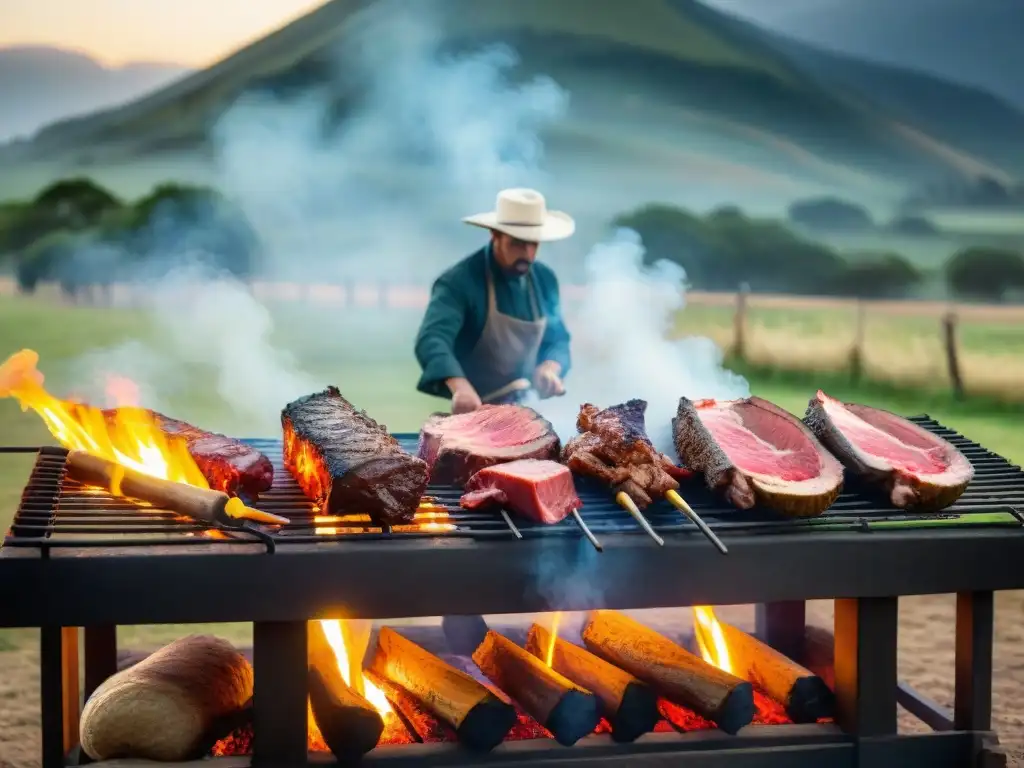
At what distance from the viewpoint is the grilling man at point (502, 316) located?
17.8 feet

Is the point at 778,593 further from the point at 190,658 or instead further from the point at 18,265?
the point at 18,265

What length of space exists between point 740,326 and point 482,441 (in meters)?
9.55

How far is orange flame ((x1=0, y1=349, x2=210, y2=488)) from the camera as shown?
3.36m

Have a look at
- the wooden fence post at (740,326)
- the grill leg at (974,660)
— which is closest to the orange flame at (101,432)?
the grill leg at (974,660)

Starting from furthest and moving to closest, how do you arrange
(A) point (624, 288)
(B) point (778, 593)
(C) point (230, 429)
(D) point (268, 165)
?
(D) point (268, 165), (C) point (230, 429), (A) point (624, 288), (B) point (778, 593)

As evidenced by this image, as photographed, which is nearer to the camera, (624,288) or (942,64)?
(624,288)

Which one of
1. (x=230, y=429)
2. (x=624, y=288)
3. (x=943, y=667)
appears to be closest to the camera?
(x=943, y=667)

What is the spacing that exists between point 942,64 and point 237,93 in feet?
29.6

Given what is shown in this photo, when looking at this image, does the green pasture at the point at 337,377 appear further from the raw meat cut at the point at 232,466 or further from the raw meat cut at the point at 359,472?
the raw meat cut at the point at 359,472

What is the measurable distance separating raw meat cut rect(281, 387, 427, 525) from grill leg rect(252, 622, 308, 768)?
0.39 meters

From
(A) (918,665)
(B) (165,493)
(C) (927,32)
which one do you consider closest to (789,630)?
(A) (918,665)

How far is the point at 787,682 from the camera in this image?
3.61 meters

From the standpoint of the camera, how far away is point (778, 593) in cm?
308

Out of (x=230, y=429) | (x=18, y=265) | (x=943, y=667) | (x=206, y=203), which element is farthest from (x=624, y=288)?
(x=18, y=265)
